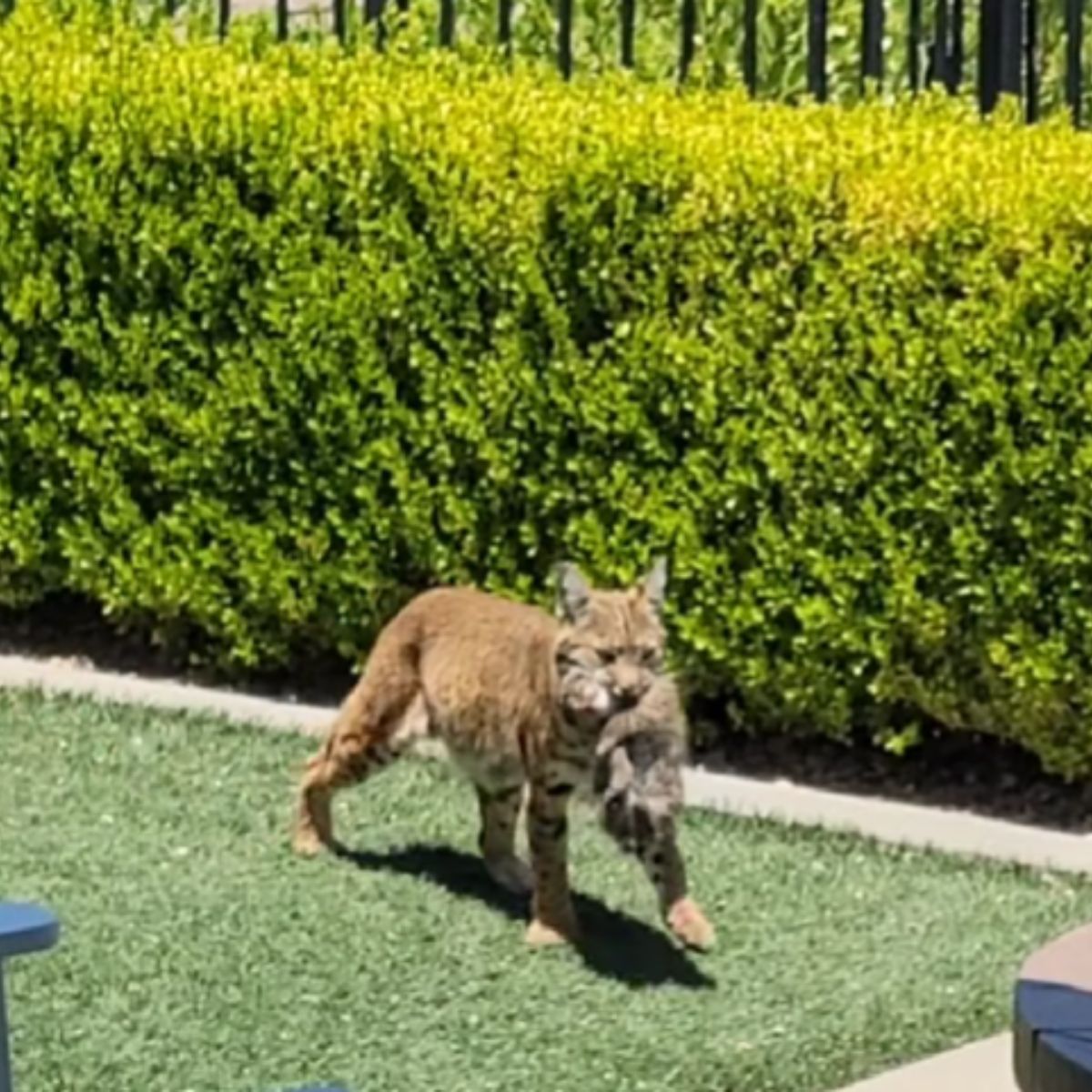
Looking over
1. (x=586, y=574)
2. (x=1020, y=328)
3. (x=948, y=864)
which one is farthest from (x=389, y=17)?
(x=948, y=864)

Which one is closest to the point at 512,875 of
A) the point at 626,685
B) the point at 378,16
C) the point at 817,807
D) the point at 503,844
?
the point at 503,844

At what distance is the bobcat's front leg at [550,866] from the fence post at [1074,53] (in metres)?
2.93

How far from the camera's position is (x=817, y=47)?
9.09 meters

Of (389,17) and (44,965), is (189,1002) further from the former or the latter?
(389,17)

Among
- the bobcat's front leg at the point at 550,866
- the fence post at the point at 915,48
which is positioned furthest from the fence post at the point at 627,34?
the bobcat's front leg at the point at 550,866

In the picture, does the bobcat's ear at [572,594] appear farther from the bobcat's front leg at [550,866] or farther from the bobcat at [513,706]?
the bobcat's front leg at [550,866]

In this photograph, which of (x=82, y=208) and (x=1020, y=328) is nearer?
(x=1020, y=328)

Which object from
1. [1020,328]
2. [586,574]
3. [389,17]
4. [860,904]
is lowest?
[860,904]

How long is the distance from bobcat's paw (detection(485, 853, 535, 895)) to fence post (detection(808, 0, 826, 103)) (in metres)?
2.61

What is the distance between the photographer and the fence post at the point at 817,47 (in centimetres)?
895

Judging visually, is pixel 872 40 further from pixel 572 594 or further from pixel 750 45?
pixel 572 594

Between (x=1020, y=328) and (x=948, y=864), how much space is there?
126 cm

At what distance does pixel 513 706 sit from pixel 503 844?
51 cm

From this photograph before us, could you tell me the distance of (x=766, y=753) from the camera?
345 inches
